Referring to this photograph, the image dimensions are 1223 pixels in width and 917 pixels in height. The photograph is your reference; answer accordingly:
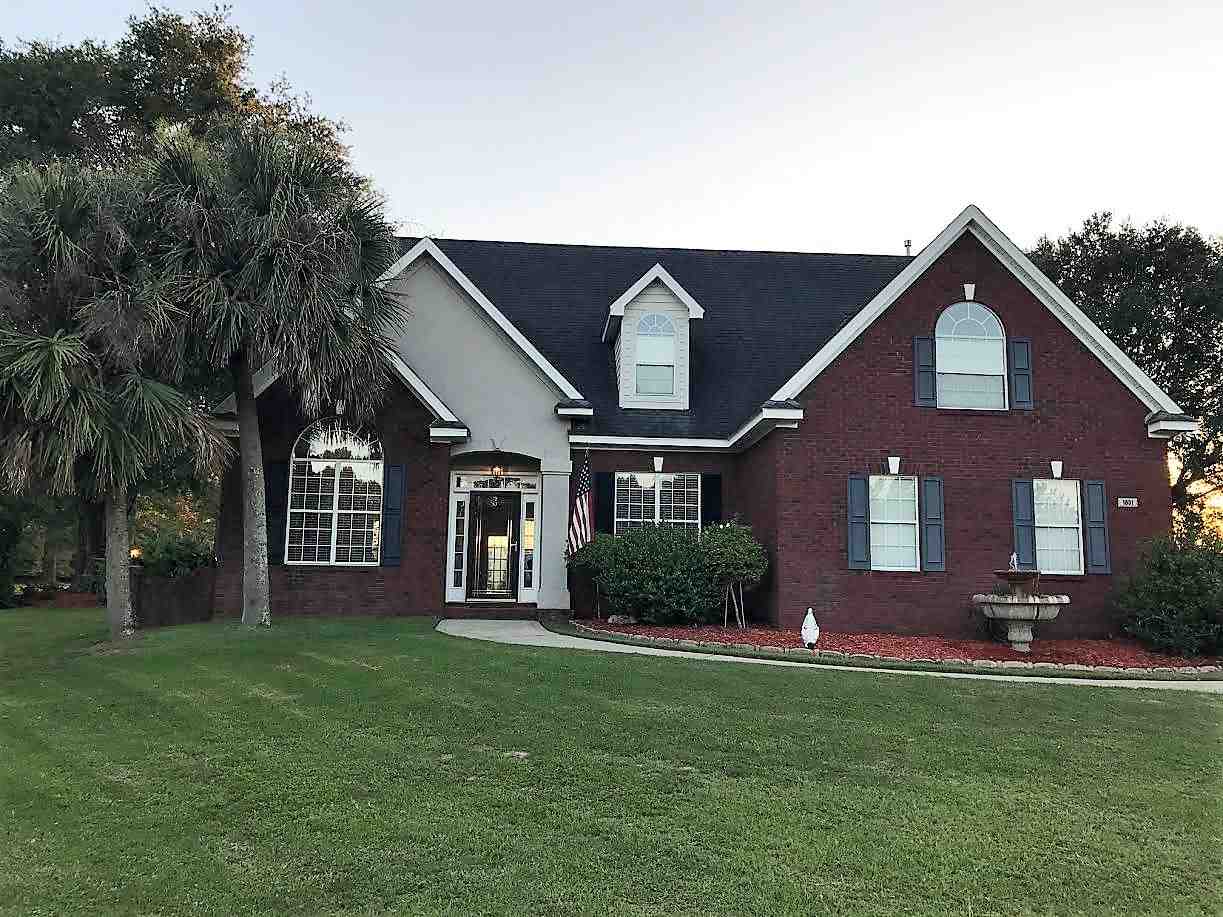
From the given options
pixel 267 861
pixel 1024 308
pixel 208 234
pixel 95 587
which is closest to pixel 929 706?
pixel 267 861

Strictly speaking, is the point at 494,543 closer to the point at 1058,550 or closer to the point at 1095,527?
the point at 1058,550

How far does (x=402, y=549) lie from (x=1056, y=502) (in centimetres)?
1165

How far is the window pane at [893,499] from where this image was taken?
15.0m

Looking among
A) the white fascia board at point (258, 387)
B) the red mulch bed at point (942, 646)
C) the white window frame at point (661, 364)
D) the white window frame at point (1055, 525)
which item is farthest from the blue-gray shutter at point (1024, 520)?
the white fascia board at point (258, 387)

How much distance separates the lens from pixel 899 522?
15.0 m

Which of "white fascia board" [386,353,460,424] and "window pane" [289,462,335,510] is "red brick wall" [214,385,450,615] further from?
"window pane" [289,462,335,510]

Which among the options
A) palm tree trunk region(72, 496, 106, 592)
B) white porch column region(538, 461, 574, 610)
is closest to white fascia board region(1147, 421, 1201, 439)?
white porch column region(538, 461, 574, 610)

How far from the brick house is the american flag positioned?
0.38 metres

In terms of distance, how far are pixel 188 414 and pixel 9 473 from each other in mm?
2351

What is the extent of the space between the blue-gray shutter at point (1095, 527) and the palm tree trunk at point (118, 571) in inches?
614

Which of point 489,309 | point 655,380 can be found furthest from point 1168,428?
point 489,309

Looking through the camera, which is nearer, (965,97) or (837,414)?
(965,97)

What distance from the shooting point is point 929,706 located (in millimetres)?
8742

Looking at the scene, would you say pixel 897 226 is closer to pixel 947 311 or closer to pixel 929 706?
pixel 947 311
